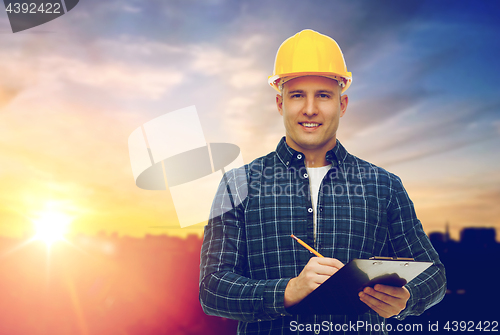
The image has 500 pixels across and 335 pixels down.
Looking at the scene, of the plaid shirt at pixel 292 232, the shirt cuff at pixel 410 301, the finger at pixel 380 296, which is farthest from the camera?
the shirt cuff at pixel 410 301

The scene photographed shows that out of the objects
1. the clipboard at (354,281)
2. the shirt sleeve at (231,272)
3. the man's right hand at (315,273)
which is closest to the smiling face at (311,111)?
the shirt sleeve at (231,272)

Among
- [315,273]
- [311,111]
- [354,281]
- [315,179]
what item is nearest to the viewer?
[354,281]

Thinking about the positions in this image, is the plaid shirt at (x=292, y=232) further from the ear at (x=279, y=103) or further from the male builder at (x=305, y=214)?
the ear at (x=279, y=103)

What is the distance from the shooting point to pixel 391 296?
Answer: 2908 mm

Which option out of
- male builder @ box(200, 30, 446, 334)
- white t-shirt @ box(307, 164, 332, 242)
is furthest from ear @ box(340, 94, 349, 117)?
white t-shirt @ box(307, 164, 332, 242)

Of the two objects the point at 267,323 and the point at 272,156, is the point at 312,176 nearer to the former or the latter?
the point at 272,156

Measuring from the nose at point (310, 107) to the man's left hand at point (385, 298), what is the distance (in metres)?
1.73

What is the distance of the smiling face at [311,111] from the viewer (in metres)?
3.73

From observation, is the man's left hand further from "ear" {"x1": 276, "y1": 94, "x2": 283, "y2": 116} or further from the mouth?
"ear" {"x1": 276, "y1": 94, "x2": 283, "y2": 116}

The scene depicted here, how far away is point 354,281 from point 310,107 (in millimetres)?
1813

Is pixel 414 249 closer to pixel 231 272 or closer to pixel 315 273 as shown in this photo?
pixel 315 273

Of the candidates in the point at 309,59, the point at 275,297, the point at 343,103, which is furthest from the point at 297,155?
the point at 275,297

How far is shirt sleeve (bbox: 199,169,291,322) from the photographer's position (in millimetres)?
3002

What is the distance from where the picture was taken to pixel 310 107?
3.68 m
